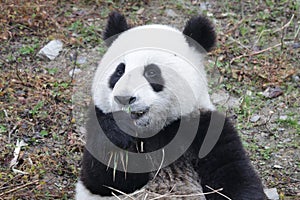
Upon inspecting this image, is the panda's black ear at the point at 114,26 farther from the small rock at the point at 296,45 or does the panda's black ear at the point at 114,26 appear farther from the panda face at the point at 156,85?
the small rock at the point at 296,45

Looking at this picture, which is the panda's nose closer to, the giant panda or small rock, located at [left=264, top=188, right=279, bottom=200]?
the giant panda

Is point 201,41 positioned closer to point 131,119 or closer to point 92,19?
point 131,119

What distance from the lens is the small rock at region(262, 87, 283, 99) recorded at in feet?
20.4

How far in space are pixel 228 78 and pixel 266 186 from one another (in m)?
1.68

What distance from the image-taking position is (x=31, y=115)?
5.70m

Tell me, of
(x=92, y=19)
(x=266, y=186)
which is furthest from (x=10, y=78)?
(x=266, y=186)

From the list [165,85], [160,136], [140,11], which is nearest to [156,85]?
[165,85]

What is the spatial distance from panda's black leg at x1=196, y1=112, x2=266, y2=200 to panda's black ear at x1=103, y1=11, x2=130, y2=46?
47.3 inches

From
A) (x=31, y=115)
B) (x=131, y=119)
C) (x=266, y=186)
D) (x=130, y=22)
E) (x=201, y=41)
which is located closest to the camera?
(x=131, y=119)

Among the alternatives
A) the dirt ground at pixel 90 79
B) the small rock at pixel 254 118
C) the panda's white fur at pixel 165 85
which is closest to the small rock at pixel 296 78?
the dirt ground at pixel 90 79

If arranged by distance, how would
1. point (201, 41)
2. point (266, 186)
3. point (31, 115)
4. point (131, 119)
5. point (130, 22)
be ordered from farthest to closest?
point (130, 22), point (31, 115), point (266, 186), point (201, 41), point (131, 119)

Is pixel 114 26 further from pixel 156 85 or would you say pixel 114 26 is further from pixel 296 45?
pixel 296 45

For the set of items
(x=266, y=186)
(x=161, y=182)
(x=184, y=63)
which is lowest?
(x=266, y=186)

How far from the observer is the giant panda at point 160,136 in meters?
4.22
